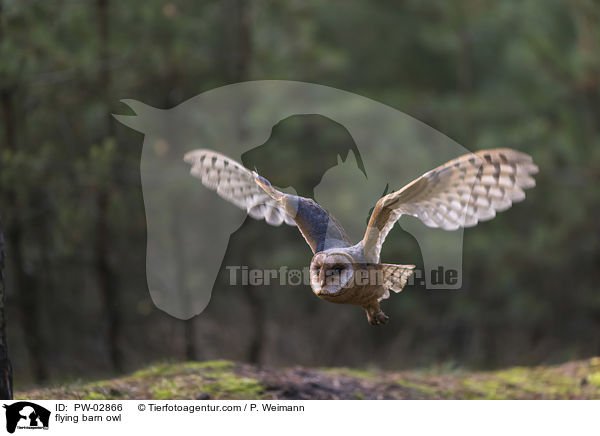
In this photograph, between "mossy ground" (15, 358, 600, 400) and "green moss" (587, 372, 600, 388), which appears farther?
"green moss" (587, 372, 600, 388)

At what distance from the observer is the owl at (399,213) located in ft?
8.20

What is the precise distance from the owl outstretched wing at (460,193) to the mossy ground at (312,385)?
1.34 metres

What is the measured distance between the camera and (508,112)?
30.3ft

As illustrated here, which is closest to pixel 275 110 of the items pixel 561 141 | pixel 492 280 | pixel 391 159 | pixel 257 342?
pixel 391 159

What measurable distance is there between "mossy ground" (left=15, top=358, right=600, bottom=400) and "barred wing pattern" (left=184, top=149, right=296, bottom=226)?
1.00 meters

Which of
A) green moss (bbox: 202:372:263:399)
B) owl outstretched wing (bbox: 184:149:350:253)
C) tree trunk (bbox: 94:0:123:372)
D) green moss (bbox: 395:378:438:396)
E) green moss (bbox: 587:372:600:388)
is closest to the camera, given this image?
owl outstretched wing (bbox: 184:149:350:253)

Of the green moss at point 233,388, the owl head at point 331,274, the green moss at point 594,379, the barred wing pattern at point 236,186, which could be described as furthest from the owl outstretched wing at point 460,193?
the green moss at point 594,379

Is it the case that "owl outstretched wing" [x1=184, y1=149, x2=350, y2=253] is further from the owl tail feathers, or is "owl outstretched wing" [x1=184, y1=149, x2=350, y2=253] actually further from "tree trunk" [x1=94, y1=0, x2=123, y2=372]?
"tree trunk" [x1=94, y1=0, x2=123, y2=372]

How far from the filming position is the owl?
250 centimetres

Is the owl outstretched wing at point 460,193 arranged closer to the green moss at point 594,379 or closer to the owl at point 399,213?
the owl at point 399,213

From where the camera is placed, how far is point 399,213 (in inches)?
109

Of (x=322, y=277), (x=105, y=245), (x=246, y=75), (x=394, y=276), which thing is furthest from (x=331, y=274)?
(x=246, y=75)
